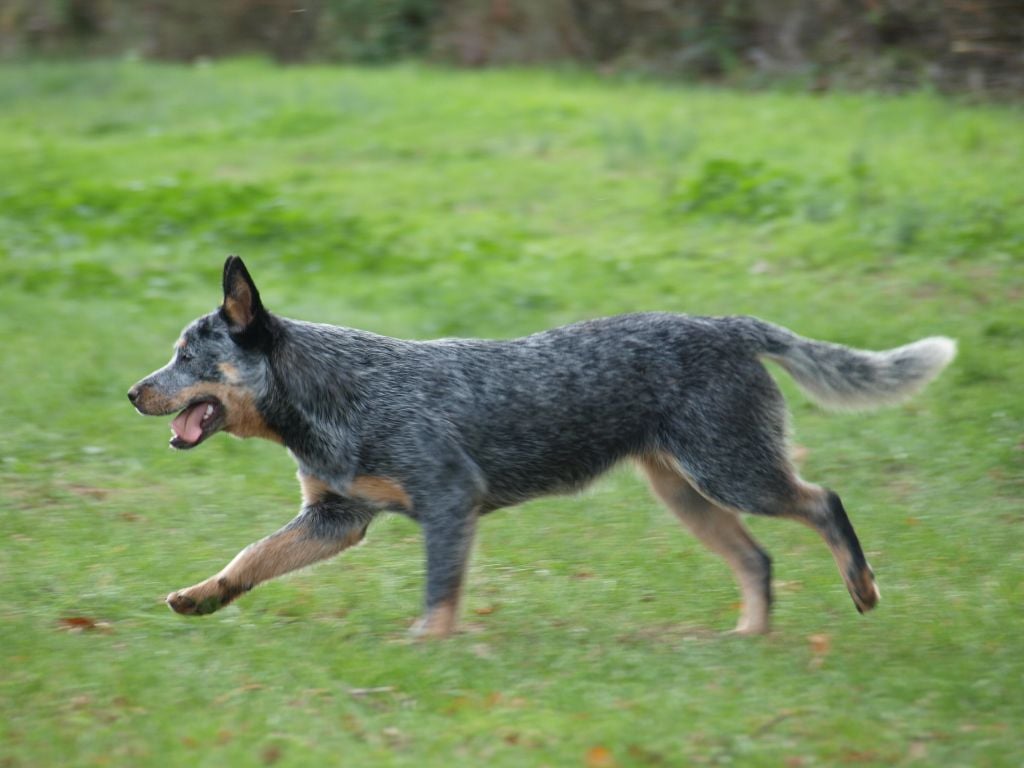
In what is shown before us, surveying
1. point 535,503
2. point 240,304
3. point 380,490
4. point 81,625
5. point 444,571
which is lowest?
point 535,503

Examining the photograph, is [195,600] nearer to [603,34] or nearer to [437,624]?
[437,624]

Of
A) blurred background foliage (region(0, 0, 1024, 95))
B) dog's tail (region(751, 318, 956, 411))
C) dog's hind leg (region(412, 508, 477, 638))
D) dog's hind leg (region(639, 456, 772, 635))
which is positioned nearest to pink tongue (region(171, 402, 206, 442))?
dog's hind leg (region(412, 508, 477, 638))

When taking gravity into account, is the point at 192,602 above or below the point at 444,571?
below

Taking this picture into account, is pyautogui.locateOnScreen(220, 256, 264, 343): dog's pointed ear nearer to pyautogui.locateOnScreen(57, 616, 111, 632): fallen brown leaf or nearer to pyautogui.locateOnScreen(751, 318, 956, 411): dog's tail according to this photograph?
pyautogui.locateOnScreen(57, 616, 111, 632): fallen brown leaf

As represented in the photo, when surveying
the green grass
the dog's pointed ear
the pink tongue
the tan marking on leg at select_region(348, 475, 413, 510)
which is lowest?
the green grass

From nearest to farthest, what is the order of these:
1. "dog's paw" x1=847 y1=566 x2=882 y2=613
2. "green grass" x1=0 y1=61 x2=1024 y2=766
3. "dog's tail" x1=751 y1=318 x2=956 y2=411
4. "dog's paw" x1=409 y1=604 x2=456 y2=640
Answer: "green grass" x1=0 y1=61 x2=1024 y2=766, "dog's paw" x1=409 y1=604 x2=456 y2=640, "dog's paw" x1=847 y1=566 x2=882 y2=613, "dog's tail" x1=751 y1=318 x2=956 y2=411

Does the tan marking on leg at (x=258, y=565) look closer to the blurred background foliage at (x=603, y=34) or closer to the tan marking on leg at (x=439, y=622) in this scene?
the tan marking on leg at (x=439, y=622)

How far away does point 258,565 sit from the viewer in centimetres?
698

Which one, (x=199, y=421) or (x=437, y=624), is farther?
(x=199, y=421)

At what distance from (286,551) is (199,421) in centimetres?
75

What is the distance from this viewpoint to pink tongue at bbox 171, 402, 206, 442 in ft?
22.6

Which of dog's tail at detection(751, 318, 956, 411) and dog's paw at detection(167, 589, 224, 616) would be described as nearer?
dog's paw at detection(167, 589, 224, 616)

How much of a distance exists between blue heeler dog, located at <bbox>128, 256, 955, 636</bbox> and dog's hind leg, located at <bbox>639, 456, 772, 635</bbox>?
0.01 meters

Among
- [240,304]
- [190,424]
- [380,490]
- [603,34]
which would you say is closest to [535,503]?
[380,490]
